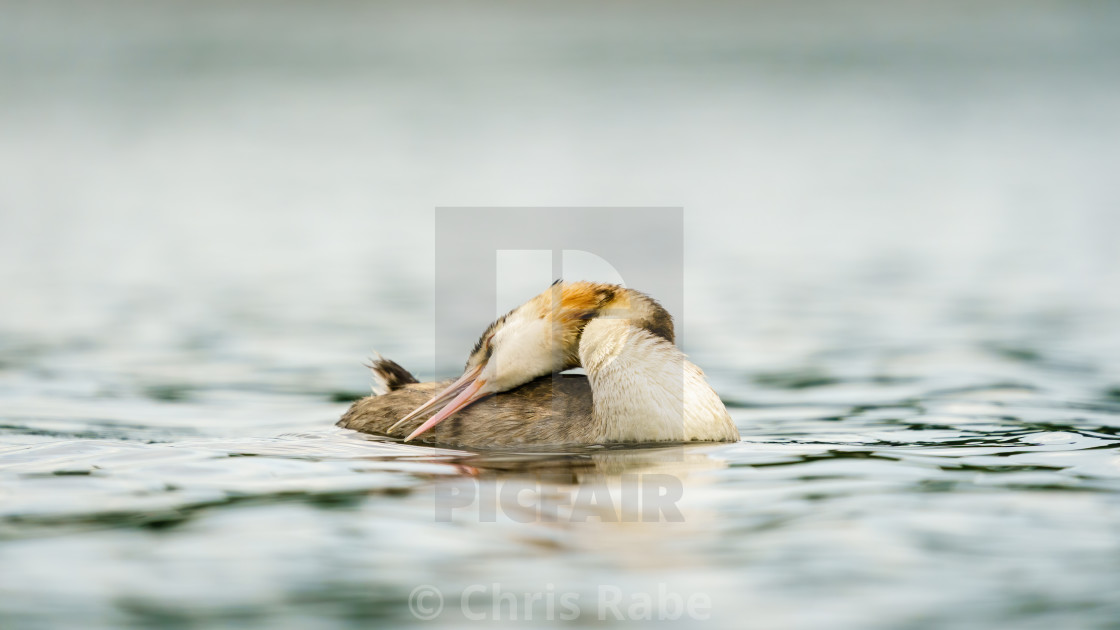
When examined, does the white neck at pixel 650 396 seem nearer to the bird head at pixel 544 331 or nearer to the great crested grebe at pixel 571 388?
the great crested grebe at pixel 571 388

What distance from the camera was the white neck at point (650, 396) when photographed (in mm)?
6902

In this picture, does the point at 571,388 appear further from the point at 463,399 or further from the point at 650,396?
the point at 650,396

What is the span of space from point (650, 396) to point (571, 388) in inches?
29.8

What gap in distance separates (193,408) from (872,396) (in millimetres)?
4640

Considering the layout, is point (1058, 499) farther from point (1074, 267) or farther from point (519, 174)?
point (519, 174)

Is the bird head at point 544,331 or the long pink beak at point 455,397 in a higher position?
the bird head at point 544,331

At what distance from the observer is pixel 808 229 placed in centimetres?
1964

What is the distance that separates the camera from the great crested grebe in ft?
22.8

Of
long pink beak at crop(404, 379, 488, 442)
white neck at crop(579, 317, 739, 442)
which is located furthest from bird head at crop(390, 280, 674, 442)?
white neck at crop(579, 317, 739, 442)

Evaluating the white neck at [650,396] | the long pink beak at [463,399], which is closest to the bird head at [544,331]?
the long pink beak at [463,399]

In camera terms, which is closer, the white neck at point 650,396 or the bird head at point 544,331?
the white neck at point 650,396

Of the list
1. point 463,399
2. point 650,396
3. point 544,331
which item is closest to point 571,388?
point 544,331

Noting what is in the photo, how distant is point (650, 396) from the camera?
6.90 meters

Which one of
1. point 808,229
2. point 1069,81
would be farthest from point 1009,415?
point 1069,81
